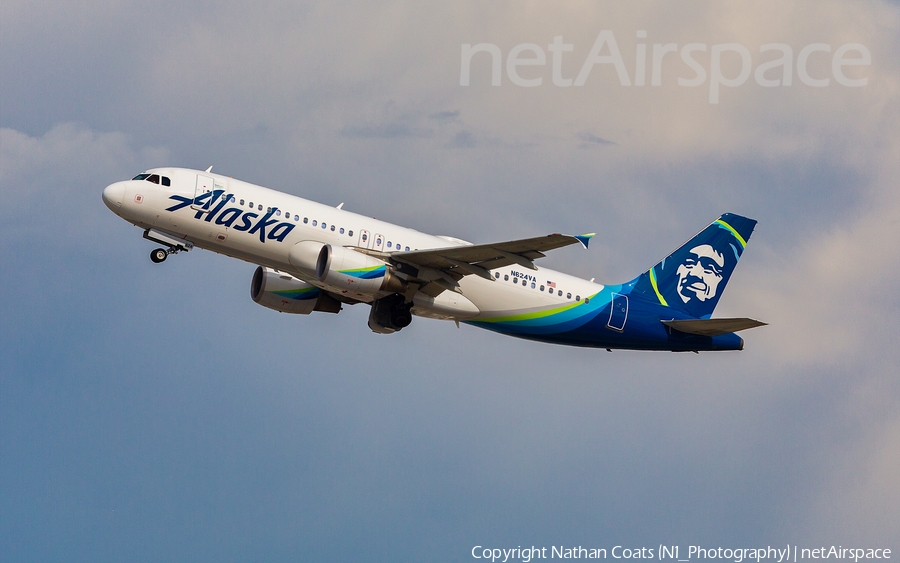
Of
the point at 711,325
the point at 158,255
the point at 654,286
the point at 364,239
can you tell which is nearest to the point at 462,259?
the point at 364,239

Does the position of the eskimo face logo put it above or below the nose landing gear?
above

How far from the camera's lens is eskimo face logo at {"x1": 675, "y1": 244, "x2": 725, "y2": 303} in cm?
4712

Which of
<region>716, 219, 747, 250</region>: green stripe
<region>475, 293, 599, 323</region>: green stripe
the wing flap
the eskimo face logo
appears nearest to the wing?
the wing flap

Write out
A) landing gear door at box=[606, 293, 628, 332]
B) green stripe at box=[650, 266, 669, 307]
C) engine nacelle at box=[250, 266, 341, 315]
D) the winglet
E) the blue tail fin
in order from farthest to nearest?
the blue tail fin, green stripe at box=[650, 266, 669, 307], engine nacelle at box=[250, 266, 341, 315], landing gear door at box=[606, 293, 628, 332], the winglet

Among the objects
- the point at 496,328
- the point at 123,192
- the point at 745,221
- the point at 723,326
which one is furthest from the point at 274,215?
the point at 745,221

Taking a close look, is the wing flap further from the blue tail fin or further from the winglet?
the blue tail fin

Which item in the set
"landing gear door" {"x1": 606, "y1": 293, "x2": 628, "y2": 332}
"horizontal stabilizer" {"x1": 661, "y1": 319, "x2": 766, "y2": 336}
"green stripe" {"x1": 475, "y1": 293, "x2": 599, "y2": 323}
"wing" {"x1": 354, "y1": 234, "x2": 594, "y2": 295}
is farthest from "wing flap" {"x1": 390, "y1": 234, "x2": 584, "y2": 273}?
"horizontal stabilizer" {"x1": 661, "y1": 319, "x2": 766, "y2": 336}

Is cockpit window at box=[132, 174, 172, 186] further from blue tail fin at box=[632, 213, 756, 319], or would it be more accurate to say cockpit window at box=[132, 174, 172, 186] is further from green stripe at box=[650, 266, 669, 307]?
green stripe at box=[650, 266, 669, 307]

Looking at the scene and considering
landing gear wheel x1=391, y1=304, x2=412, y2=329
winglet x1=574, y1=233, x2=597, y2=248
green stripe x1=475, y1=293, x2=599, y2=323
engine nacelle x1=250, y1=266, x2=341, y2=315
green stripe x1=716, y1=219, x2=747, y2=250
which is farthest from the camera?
green stripe x1=716, y1=219, x2=747, y2=250

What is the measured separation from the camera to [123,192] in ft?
125

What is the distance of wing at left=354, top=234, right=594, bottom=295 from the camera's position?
36.1 m

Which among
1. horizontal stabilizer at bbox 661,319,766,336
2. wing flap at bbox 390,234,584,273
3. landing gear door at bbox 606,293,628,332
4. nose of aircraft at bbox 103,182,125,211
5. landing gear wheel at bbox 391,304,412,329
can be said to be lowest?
landing gear wheel at bbox 391,304,412,329

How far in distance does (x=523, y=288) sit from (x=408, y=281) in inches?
216

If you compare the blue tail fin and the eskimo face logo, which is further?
the eskimo face logo
